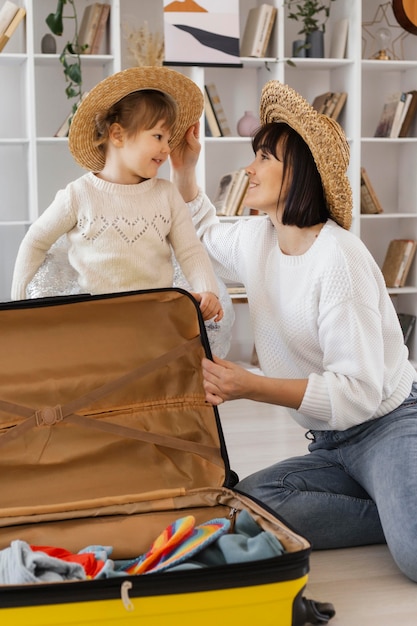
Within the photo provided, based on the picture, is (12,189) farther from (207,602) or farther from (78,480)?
(207,602)

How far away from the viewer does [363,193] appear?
14.1 feet

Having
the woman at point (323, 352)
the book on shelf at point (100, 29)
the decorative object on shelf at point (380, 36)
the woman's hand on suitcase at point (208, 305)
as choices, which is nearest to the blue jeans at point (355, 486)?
the woman at point (323, 352)

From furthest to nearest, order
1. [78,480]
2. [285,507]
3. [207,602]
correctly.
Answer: [285,507] < [78,480] < [207,602]

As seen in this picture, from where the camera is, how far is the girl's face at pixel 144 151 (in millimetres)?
1929

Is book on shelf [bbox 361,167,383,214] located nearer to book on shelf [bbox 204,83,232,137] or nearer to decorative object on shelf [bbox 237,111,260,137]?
decorative object on shelf [bbox 237,111,260,137]

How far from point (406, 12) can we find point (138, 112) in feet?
7.97

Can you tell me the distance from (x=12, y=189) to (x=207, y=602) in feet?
10.1

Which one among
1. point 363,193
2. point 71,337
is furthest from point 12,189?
point 71,337

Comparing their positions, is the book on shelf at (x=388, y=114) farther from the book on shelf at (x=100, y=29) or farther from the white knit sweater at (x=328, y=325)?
the white knit sweater at (x=328, y=325)

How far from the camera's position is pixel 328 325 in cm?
177

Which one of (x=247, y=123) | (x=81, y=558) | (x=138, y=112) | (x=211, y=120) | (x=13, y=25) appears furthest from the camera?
(x=247, y=123)

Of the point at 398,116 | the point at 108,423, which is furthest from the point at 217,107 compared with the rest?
the point at 108,423

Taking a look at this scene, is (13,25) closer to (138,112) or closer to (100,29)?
(100,29)

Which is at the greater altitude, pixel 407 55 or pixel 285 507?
pixel 407 55
